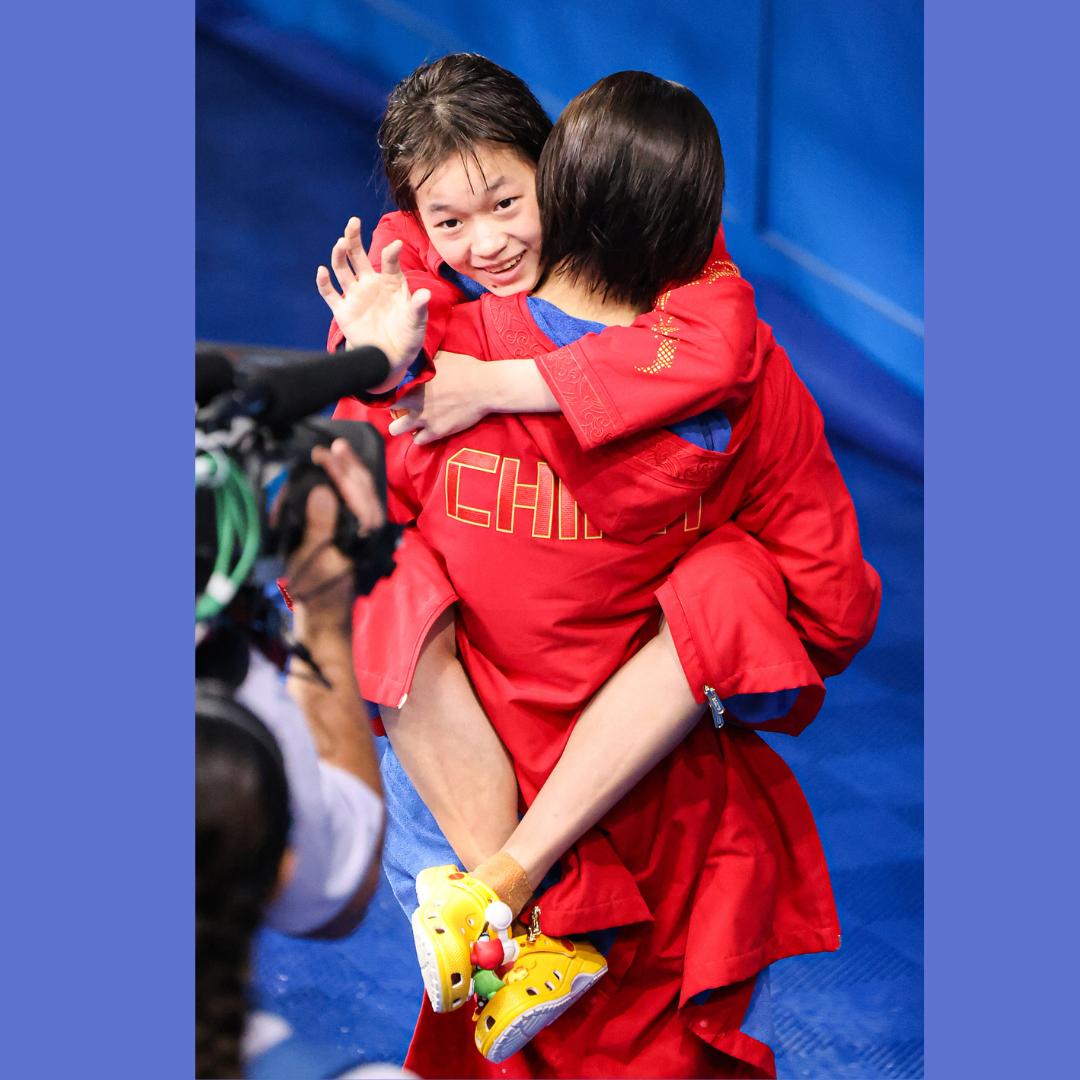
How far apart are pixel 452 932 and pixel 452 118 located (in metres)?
0.80

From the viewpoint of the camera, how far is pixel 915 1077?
5.42ft

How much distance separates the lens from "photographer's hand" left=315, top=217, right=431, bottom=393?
133cm

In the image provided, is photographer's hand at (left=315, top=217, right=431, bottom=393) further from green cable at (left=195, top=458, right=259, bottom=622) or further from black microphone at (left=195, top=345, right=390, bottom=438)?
green cable at (left=195, top=458, right=259, bottom=622)

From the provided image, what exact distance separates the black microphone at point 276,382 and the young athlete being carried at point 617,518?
0.67 feet

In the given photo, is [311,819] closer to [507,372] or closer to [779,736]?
[507,372]

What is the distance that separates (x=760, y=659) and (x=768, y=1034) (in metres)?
0.46

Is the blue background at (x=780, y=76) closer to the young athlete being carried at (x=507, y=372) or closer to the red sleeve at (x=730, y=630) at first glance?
the young athlete being carried at (x=507, y=372)

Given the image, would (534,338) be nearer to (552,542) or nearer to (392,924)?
(552,542)

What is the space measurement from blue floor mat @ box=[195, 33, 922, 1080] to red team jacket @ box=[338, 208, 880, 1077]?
141 millimetres

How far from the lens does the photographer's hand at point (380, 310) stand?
52.6 inches

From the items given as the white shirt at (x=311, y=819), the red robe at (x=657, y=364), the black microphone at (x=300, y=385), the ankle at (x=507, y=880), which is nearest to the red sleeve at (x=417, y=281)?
the red robe at (x=657, y=364)

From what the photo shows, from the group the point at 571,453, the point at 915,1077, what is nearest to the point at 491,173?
the point at 571,453

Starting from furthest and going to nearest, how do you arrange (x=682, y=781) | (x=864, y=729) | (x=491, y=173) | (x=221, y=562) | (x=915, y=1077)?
(x=864, y=729)
(x=915, y=1077)
(x=682, y=781)
(x=491, y=173)
(x=221, y=562)

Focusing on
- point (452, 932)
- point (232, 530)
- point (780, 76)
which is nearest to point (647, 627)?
point (452, 932)
